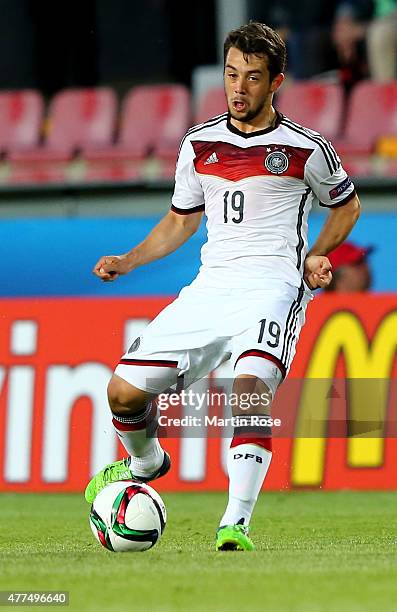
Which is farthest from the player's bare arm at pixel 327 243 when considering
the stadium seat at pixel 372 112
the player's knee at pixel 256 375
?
the stadium seat at pixel 372 112

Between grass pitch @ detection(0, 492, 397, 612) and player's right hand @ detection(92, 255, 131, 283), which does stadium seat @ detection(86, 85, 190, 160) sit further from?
player's right hand @ detection(92, 255, 131, 283)

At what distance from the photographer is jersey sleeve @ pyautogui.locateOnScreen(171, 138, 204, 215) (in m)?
6.17

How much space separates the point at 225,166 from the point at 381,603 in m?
2.42

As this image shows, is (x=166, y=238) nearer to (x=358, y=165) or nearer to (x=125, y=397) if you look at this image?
(x=125, y=397)

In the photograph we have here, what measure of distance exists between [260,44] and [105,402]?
Answer: 4.07 meters

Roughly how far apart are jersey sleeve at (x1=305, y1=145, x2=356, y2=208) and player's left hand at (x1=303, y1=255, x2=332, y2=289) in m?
0.32

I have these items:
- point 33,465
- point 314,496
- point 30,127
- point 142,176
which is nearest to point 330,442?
point 314,496

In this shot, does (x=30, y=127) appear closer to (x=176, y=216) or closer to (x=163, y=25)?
(x=163, y=25)

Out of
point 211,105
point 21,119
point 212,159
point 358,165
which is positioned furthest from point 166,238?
point 21,119

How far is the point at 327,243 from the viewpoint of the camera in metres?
6.04

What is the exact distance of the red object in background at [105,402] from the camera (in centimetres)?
928

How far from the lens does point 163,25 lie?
20.1 metres

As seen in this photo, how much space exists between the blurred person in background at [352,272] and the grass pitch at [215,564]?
4.03 metres

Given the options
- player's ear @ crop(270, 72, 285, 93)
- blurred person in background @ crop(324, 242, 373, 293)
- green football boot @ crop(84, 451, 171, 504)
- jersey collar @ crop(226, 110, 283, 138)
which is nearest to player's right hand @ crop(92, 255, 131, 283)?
jersey collar @ crop(226, 110, 283, 138)
